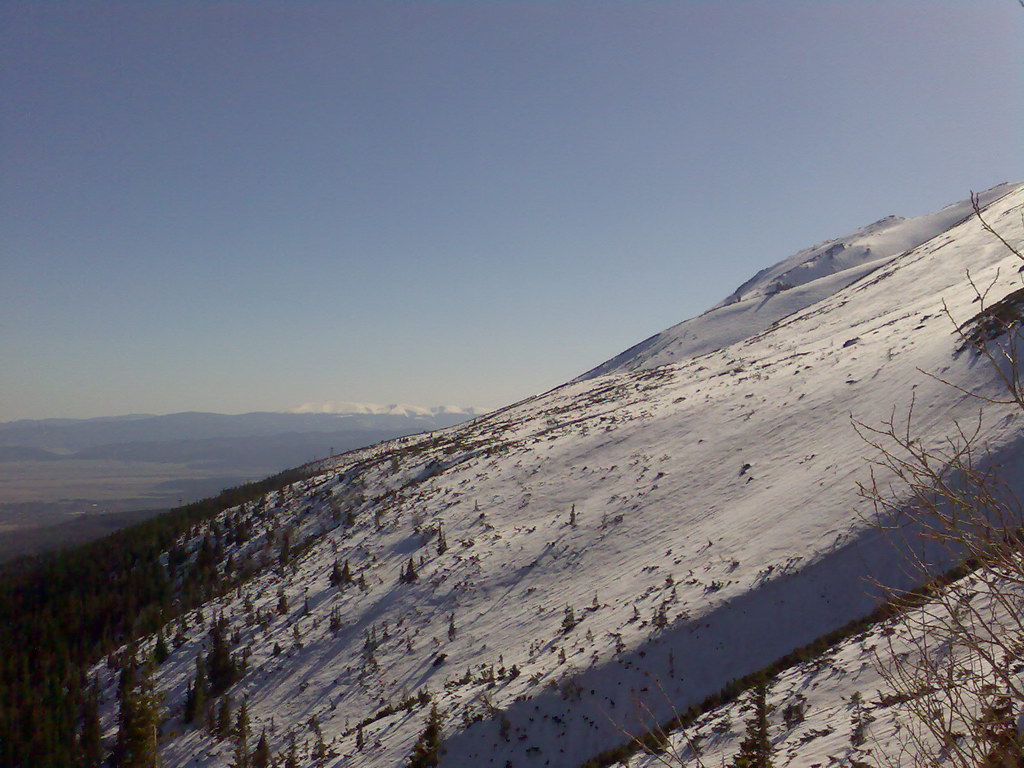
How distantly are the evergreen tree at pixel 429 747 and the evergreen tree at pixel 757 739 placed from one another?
7.87 meters

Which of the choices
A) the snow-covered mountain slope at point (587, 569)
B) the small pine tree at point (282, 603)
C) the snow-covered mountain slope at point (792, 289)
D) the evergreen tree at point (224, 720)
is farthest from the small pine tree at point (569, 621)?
the snow-covered mountain slope at point (792, 289)

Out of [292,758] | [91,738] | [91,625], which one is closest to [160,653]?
[91,738]

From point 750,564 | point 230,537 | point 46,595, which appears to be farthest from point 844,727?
point 46,595

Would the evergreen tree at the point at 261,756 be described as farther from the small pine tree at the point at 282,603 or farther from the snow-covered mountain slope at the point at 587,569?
the small pine tree at the point at 282,603

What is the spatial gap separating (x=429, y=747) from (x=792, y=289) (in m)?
84.2

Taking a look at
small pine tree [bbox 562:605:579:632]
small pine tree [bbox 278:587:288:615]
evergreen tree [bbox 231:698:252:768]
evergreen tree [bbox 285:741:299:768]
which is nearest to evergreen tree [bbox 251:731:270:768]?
evergreen tree [bbox 231:698:252:768]

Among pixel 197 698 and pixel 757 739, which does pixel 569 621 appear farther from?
pixel 197 698

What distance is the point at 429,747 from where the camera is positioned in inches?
562

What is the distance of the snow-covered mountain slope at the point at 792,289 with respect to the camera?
72062 mm

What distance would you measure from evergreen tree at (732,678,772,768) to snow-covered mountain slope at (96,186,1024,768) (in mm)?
1884

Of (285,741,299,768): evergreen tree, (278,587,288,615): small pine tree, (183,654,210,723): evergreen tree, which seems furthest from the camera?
(278,587,288,615): small pine tree

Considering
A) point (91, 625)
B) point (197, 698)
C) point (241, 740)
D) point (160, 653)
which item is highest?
point (91, 625)

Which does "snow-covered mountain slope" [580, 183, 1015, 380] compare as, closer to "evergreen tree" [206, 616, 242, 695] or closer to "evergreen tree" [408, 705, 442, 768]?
"evergreen tree" [206, 616, 242, 695]

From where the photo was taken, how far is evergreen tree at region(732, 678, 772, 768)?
8.62m
